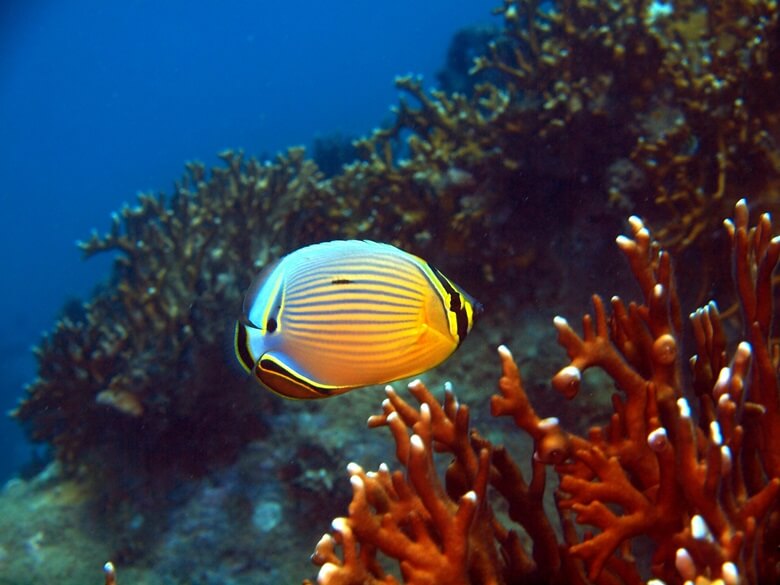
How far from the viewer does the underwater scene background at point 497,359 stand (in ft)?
6.01

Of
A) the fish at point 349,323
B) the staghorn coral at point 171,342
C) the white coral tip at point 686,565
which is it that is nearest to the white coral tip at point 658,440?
the white coral tip at point 686,565

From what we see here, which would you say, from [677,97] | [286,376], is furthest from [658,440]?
[677,97]

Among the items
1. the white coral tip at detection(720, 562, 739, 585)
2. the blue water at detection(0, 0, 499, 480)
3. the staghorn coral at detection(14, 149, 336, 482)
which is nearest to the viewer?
the white coral tip at detection(720, 562, 739, 585)

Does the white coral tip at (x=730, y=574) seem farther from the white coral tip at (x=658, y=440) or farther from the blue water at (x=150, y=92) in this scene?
the blue water at (x=150, y=92)

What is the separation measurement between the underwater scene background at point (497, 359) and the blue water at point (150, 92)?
35264 millimetres

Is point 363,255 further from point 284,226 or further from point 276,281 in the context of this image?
point 284,226

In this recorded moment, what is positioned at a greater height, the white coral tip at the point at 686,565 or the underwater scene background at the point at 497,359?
the underwater scene background at the point at 497,359

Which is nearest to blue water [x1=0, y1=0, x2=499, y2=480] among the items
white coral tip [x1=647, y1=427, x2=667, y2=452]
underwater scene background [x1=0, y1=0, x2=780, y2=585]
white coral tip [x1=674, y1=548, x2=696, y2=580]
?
underwater scene background [x1=0, y1=0, x2=780, y2=585]

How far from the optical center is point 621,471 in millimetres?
1820

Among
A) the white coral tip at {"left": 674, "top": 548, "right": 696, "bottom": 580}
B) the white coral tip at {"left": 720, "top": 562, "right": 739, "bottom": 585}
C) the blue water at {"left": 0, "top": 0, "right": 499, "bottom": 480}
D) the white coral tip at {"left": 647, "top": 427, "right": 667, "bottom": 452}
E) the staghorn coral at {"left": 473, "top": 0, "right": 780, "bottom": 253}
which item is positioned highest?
the blue water at {"left": 0, "top": 0, "right": 499, "bottom": 480}

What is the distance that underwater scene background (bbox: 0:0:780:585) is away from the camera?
1833 millimetres

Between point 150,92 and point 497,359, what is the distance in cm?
12057

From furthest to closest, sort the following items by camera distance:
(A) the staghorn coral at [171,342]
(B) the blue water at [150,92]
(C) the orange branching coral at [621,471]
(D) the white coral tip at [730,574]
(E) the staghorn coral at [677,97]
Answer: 1. (B) the blue water at [150,92]
2. (A) the staghorn coral at [171,342]
3. (E) the staghorn coral at [677,97]
4. (C) the orange branching coral at [621,471]
5. (D) the white coral tip at [730,574]

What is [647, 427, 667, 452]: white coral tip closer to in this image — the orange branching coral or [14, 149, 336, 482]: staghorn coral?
the orange branching coral
